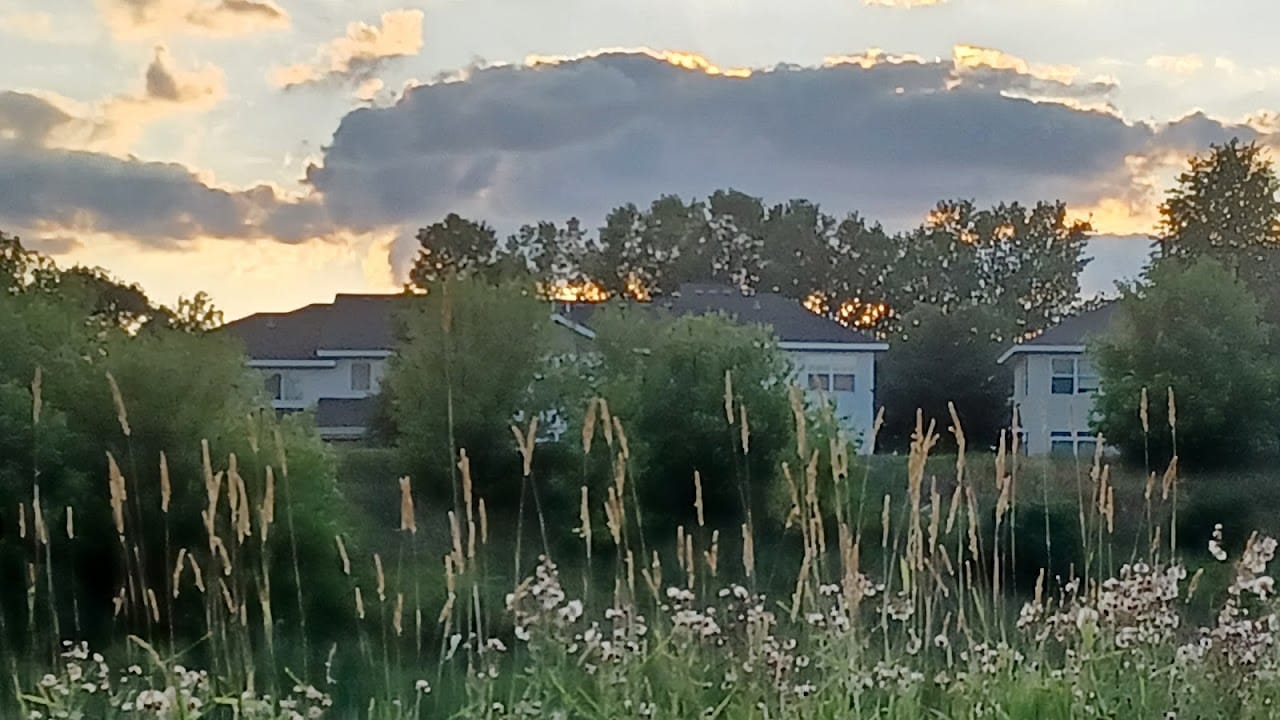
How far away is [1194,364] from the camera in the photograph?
18.8 metres

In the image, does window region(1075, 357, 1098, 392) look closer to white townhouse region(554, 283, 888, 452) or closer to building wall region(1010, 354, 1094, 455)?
building wall region(1010, 354, 1094, 455)

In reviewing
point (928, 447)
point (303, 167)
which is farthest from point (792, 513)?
point (303, 167)

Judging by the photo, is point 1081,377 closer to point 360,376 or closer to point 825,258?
point 825,258

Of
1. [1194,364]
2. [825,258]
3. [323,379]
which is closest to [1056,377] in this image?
[1194,364]

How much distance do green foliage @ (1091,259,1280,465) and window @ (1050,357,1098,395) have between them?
5.64m

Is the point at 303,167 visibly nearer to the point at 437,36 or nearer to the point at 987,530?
the point at 437,36

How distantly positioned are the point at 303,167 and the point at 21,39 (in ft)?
11.6

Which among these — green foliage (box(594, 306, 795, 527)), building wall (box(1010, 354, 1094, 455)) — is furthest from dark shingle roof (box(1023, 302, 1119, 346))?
green foliage (box(594, 306, 795, 527))

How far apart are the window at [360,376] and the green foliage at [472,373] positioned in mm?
→ 6887

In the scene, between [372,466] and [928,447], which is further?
[372,466]

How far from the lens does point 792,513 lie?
3674 mm

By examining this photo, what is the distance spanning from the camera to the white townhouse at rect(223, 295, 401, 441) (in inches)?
989

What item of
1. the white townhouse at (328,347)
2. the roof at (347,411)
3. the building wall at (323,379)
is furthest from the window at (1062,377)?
the roof at (347,411)

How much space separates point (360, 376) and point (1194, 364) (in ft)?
47.6
